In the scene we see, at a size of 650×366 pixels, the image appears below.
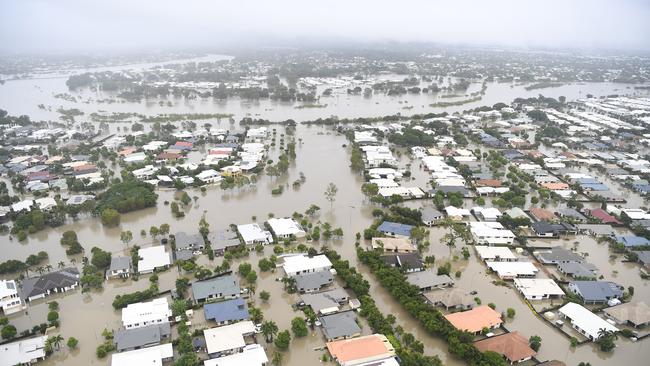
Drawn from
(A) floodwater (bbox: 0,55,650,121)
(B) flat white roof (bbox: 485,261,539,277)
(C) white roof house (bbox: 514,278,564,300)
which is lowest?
(C) white roof house (bbox: 514,278,564,300)

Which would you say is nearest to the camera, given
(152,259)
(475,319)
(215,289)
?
(475,319)

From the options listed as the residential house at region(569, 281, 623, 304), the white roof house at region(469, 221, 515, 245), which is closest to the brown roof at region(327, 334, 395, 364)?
the residential house at region(569, 281, 623, 304)

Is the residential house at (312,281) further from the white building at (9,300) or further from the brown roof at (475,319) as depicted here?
the white building at (9,300)

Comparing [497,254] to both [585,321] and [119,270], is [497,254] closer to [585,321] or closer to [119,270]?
[585,321]

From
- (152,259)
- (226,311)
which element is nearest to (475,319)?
(226,311)

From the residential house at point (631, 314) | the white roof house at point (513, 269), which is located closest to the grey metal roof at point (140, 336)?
the white roof house at point (513, 269)

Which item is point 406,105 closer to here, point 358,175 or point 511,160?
point 511,160

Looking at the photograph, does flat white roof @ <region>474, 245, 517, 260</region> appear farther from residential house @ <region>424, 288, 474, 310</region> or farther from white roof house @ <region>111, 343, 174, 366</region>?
white roof house @ <region>111, 343, 174, 366</region>
